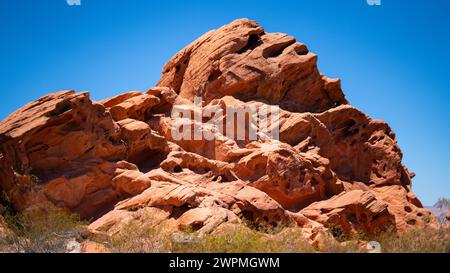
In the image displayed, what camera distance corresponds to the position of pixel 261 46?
4597 centimetres

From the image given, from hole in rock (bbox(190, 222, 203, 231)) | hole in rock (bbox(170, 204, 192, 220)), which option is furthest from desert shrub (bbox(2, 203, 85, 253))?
hole in rock (bbox(190, 222, 203, 231))

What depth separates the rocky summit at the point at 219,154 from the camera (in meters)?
27.6

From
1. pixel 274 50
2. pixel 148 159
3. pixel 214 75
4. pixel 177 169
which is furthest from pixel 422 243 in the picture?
pixel 274 50

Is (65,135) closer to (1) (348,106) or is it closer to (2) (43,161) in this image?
(2) (43,161)

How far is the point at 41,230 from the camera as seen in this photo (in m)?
23.1

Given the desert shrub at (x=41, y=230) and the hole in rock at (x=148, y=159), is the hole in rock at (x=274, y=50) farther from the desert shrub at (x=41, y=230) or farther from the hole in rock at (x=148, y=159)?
the desert shrub at (x=41, y=230)

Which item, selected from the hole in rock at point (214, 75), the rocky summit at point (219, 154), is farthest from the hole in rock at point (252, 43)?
the hole in rock at point (214, 75)

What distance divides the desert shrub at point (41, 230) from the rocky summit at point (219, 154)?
45.2 inches

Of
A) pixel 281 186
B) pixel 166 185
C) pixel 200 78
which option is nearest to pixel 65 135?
pixel 166 185

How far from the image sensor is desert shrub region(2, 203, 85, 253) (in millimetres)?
21578

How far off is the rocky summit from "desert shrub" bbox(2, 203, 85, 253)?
45.2 inches

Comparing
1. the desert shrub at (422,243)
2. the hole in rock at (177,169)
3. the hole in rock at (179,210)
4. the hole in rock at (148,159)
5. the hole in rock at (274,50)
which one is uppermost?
the hole in rock at (274,50)

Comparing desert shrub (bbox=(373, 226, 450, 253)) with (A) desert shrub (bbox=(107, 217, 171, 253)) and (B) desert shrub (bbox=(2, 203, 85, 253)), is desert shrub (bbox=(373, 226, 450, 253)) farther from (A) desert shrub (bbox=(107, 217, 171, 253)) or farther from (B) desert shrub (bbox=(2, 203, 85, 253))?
(B) desert shrub (bbox=(2, 203, 85, 253))

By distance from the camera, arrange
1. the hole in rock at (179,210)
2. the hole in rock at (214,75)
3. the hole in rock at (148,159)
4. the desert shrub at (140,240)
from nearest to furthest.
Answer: the desert shrub at (140,240)
the hole in rock at (179,210)
the hole in rock at (148,159)
the hole in rock at (214,75)
